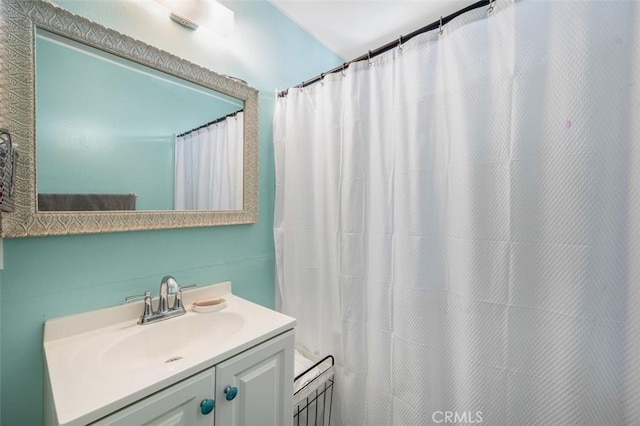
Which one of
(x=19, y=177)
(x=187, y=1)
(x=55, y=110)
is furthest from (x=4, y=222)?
(x=187, y=1)

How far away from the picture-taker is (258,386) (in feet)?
2.83

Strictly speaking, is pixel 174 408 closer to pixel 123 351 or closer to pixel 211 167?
pixel 123 351

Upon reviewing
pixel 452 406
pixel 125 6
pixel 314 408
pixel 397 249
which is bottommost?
pixel 314 408

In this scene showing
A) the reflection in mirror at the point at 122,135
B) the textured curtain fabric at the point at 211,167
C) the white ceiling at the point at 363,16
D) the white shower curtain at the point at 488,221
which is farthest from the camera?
the white ceiling at the point at 363,16

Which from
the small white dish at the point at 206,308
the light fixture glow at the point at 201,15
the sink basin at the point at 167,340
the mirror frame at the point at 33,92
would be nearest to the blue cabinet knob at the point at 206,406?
the sink basin at the point at 167,340

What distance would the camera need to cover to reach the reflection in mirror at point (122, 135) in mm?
836

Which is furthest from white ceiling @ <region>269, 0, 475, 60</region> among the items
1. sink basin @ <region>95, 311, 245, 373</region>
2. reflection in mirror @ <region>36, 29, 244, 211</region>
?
sink basin @ <region>95, 311, 245, 373</region>

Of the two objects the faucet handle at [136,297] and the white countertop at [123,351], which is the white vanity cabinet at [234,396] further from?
the faucet handle at [136,297]

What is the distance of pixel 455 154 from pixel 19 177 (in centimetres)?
142

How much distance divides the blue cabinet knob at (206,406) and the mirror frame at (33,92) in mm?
662

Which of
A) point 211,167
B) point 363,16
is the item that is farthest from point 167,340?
point 363,16

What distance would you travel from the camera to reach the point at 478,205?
Answer: 90cm

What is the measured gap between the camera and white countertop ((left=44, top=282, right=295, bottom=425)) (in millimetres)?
587

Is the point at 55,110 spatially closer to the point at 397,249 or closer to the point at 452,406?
the point at 397,249
